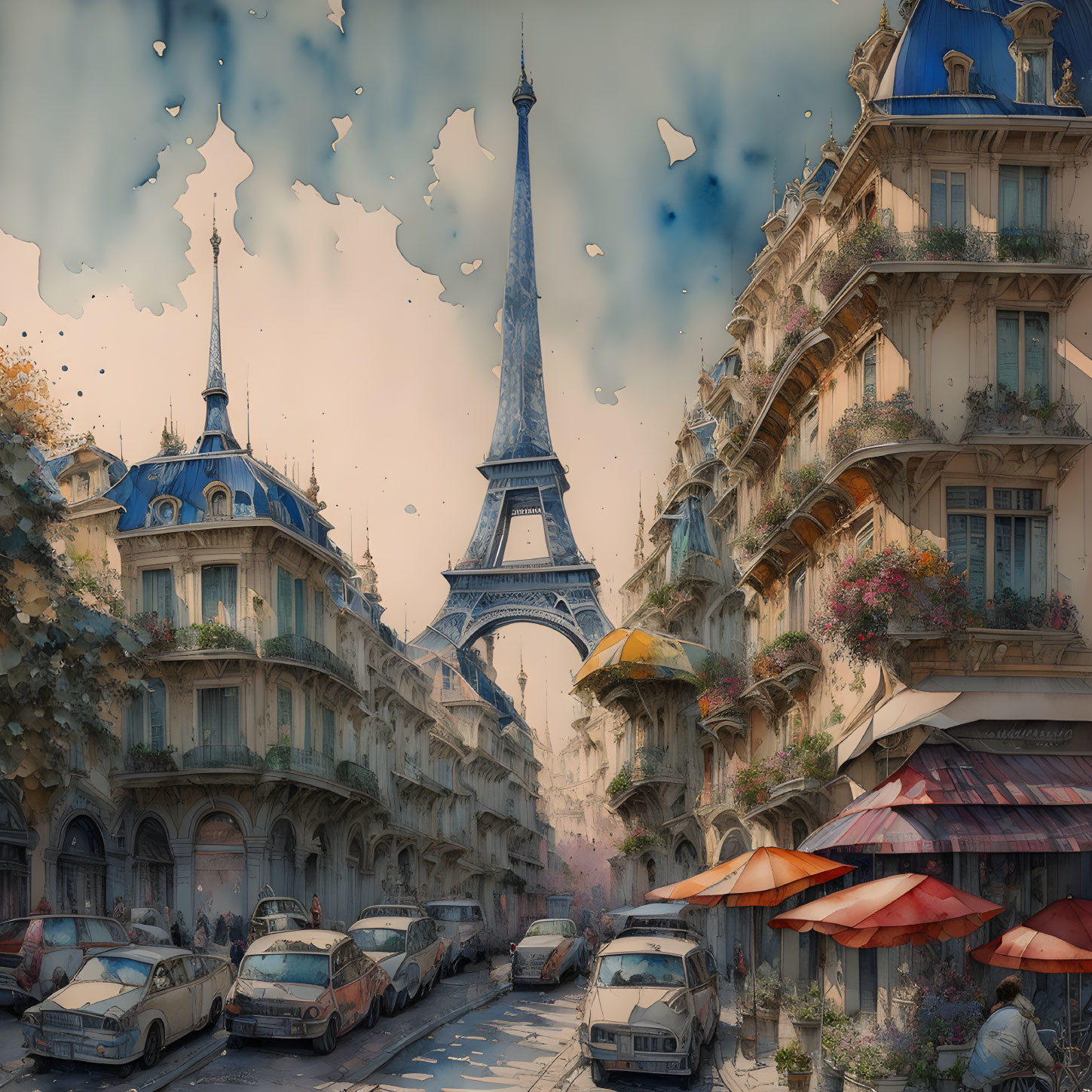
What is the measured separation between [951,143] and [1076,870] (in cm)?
1199

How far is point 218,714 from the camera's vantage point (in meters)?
41.2

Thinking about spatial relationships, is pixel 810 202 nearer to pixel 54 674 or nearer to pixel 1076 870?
pixel 1076 870

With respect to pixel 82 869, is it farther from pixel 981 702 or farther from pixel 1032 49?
pixel 1032 49

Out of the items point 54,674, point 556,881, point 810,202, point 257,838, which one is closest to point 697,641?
point 257,838

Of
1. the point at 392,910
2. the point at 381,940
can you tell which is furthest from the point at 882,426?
the point at 392,910

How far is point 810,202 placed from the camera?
30438mm

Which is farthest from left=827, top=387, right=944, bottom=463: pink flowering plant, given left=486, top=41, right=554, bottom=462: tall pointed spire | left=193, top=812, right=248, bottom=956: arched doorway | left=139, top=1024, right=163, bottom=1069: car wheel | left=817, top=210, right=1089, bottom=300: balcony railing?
left=486, top=41, right=554, bottom=462: tall pointed spire

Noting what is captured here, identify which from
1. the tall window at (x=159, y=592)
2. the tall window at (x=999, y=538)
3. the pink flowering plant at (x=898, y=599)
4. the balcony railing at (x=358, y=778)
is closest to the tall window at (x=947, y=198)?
the tall window at (x=999, y=538)

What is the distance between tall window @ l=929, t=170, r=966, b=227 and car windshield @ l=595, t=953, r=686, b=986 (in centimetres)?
1278

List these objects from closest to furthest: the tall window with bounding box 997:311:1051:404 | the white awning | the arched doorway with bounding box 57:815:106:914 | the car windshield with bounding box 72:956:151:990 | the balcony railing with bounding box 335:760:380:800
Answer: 1. the car windshield with bounding box 72:956:151:990
2. the white awning
3. the tall window with bounding box 997:311:1051:404
4. the arched doorway with bounding box 57:815:106:914
5. the balcony railing with bounding box 335:760:380:800

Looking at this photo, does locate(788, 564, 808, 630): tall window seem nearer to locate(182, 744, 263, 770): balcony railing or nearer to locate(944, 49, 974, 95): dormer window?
locate(944, 49, 974, 95): dormer window

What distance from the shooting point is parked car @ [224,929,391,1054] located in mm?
21266

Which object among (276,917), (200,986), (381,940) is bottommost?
(276,917)

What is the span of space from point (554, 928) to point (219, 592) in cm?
1415
